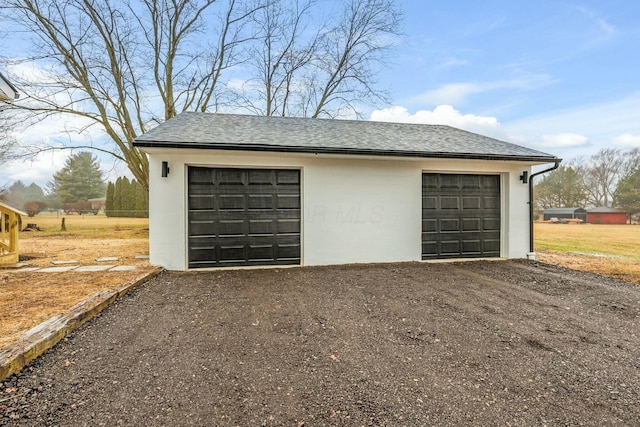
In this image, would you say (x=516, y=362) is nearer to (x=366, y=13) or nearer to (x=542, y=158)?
(x=542, y=158)

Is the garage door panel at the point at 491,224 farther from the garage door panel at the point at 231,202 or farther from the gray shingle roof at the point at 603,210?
the gray shingle roof at the point at 603,210

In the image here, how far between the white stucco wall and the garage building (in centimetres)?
2

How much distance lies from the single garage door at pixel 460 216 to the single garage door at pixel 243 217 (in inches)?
128

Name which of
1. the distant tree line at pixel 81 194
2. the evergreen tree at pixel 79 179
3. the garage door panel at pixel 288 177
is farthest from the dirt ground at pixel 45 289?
the evergreen tree at pixel 79 179

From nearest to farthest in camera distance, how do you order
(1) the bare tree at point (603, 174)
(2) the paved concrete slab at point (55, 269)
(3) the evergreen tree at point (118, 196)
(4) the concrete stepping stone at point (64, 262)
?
(2) the paved concrete slab at point (55, 269) → (4) the concrete stepping stone at point (64, 262) → (3) the evergreen tree at point (118, 196) → (1) the bare tree at point (603, 174)

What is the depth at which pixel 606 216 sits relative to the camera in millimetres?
27969

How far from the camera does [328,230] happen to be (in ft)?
22.5

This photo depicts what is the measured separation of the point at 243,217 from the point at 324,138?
2.61 meters

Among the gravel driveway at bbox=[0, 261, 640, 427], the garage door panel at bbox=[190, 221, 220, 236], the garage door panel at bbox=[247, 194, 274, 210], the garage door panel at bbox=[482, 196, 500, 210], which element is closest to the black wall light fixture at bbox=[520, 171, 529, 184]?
the garage door panel at bbox=[482, 196, 500, 210]

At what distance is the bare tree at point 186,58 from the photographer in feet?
39.3

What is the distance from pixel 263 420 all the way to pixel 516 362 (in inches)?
87.2

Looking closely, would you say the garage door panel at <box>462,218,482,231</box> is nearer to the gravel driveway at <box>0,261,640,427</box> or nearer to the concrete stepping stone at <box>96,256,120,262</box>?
the gravel driveway at <box>0,261,640,427</box>

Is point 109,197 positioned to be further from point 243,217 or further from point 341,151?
point 341,151

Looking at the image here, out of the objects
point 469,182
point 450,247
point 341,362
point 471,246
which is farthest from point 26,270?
point 469,182
